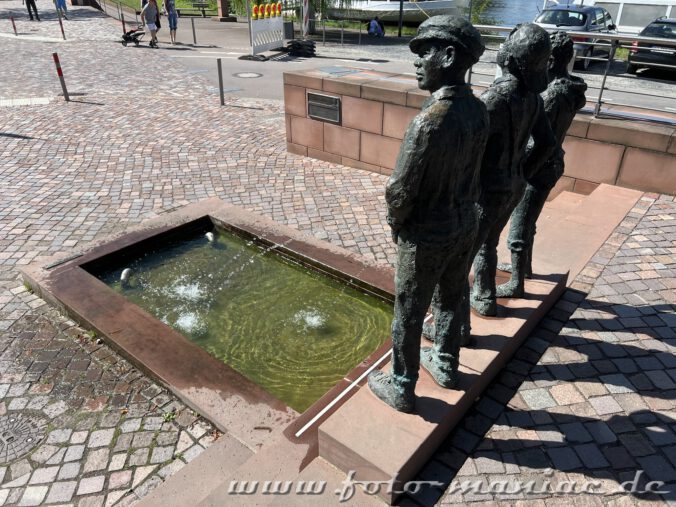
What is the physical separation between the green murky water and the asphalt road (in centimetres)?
621

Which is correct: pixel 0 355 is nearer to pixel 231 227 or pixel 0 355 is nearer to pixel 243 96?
pixel 231 227

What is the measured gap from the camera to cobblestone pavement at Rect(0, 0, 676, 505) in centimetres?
338

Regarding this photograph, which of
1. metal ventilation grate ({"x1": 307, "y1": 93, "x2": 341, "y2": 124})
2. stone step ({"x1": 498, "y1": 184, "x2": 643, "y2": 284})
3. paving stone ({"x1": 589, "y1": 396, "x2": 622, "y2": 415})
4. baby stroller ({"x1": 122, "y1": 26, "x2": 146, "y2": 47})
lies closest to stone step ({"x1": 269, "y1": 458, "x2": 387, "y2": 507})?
paving stone ({"x1": 589, "y1": 396, "x2": 622, "y2": 415})

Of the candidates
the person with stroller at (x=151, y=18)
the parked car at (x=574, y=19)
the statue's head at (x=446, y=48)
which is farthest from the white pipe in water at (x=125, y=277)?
the person with stroller at (x=151, y=18)

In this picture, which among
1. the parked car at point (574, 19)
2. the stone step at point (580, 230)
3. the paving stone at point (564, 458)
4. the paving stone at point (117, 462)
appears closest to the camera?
the paving stone at point (564, 458)

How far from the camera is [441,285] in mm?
3109

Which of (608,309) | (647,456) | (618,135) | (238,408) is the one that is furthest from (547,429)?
(618,135)

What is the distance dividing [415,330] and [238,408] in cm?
165

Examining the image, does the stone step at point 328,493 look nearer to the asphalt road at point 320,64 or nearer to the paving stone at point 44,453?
the paving stone at point 44,453

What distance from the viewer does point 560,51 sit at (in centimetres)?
402

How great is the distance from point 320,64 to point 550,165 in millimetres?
16895

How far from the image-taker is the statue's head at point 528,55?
3.11 m

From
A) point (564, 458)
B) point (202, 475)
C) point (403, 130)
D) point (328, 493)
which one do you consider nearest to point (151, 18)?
point (403, 130)

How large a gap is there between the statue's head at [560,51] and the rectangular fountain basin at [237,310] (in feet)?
8.50
